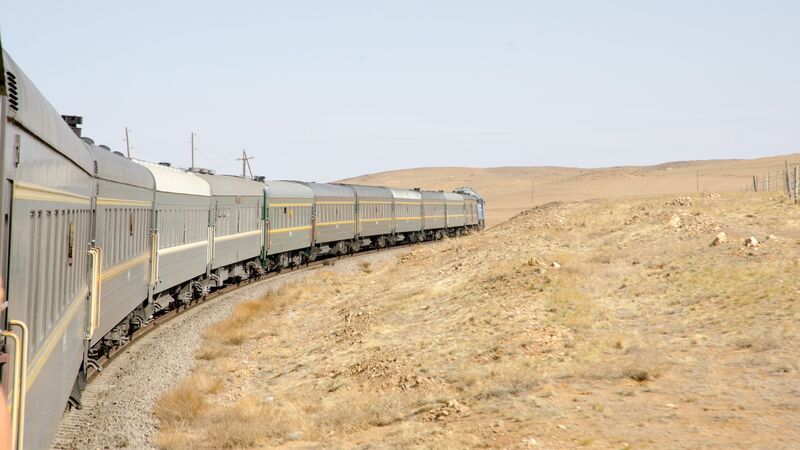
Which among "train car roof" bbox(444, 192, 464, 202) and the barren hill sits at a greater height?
the barren hill

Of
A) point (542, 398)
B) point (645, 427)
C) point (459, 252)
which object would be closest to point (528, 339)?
point (542, 398)

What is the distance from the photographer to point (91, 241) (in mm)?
11672

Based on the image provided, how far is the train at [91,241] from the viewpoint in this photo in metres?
4.97

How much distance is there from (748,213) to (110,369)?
25622mm

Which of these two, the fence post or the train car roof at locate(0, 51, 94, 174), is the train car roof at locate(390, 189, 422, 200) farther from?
the train car roof at locate(0, 51, 94, 174)

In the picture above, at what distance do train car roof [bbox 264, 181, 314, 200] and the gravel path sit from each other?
34.3 ft

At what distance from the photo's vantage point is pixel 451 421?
13.1m

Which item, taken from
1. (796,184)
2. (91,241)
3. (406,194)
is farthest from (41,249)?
(406,194)

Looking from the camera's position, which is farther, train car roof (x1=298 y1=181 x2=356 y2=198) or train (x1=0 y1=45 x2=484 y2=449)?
train car roof (x1=298 y1=181 x2=356 y2=198)

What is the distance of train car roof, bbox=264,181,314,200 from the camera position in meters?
36.3

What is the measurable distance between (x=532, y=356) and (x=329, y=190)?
95.1 feet

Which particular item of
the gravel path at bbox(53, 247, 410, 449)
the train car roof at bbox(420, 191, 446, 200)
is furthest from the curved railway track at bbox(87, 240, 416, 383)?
the train car roof at bbox(420, 191, 446, 200)

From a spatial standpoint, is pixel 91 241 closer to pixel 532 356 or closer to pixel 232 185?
pixel 532 356

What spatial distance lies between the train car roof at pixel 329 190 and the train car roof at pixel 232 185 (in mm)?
7411
